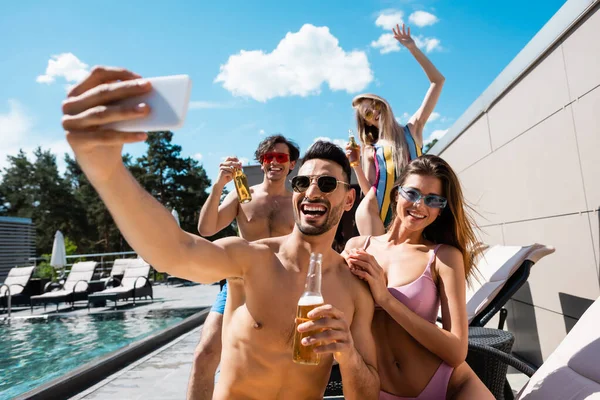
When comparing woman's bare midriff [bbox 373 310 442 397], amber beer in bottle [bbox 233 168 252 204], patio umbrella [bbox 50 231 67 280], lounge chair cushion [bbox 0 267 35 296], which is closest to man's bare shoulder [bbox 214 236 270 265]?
woman's bare midriff [bbox 373 310 442 397]

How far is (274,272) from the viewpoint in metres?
1.74

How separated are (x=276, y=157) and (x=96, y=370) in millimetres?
3206

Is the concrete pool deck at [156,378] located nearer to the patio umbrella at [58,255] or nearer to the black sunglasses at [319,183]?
the black sunglasses at [319,183]

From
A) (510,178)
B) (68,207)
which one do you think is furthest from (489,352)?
(68,207)

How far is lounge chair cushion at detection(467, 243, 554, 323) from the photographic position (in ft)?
9.85

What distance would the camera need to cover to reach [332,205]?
1863 mm

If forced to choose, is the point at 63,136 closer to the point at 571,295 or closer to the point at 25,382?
the point at 571,295

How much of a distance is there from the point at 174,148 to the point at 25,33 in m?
33.5

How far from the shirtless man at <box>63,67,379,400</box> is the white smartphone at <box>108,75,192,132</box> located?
8 centimetres

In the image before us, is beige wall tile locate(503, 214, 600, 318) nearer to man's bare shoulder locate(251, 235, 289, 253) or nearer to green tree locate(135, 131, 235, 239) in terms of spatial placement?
man's bare shoulder locate(251, 235, 289, 253)

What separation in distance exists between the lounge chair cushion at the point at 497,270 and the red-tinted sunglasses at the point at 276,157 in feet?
6.00

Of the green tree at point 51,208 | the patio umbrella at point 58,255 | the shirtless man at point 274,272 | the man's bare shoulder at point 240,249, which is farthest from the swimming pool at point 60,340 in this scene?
the green tree at point 51,208

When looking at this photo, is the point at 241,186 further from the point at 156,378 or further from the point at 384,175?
the point at 156,378

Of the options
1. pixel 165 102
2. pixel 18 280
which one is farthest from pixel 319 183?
pixel 18 280
